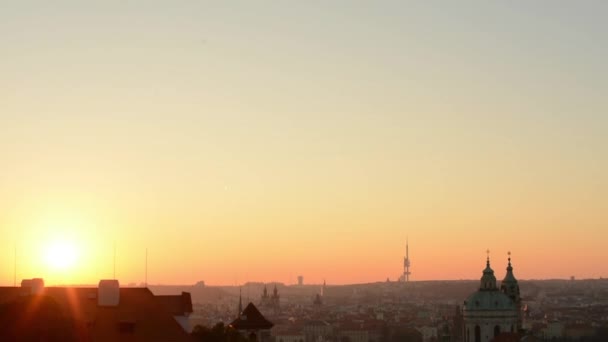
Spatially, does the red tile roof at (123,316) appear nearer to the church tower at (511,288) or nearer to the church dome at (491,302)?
the church dome at (491,302)

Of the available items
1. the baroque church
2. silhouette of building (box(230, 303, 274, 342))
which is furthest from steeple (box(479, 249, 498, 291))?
silhouette of building (box(230, 303, 274, 342))

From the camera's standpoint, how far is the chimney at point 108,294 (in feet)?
160

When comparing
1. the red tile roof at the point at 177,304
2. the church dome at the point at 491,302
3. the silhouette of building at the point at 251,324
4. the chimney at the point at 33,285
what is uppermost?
the church dome at the point at 491,302

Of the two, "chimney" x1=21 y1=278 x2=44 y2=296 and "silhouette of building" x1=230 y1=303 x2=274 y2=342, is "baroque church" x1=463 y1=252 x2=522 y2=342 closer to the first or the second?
"silhouette of building" x1=230 y1=303 x2=274 y2=342

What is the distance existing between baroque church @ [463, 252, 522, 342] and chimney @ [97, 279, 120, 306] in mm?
92058

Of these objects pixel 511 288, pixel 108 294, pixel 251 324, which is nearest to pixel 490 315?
pixel 511 288

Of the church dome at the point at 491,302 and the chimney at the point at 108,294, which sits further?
the church dome at the point at 491,302

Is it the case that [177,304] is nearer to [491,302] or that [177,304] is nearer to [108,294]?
[108,294]

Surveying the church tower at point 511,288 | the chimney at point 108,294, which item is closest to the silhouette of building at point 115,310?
the chimney at point 108,294

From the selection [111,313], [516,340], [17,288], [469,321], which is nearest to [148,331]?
[111,313]

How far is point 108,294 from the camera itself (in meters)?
49.0

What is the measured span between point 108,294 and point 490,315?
95.2 metres

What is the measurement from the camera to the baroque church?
140 meters

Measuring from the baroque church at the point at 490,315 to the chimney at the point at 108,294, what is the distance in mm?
92058
